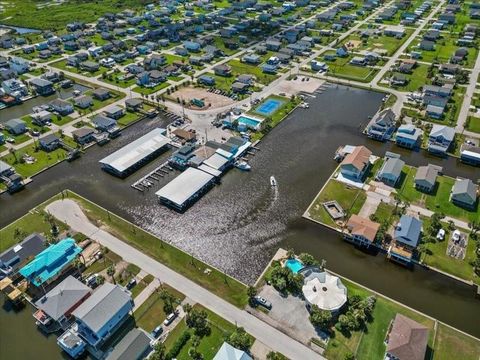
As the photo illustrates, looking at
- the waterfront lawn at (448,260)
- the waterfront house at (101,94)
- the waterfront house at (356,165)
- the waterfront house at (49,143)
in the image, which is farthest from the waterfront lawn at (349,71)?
the waterfront house at (49,143)

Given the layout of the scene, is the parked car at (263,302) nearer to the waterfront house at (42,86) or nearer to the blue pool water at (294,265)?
the blue pool water at (294,265)

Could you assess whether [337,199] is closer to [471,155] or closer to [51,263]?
[471,155]

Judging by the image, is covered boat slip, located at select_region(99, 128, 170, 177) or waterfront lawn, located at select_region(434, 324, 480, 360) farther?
covered boat slip, located at select_region(99, 128, 170, 177)

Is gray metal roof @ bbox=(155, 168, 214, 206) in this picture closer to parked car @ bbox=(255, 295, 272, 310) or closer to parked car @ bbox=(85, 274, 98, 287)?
parked car @ bbox=(85, 274, 98, 287)

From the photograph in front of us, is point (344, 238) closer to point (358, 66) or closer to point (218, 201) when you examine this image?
point (218, 201)

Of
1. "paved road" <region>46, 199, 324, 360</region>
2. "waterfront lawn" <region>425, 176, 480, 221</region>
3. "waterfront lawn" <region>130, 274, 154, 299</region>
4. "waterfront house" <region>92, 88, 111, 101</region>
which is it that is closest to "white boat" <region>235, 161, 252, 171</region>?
"paved road" <region>46, 199, 324, 360</region>
